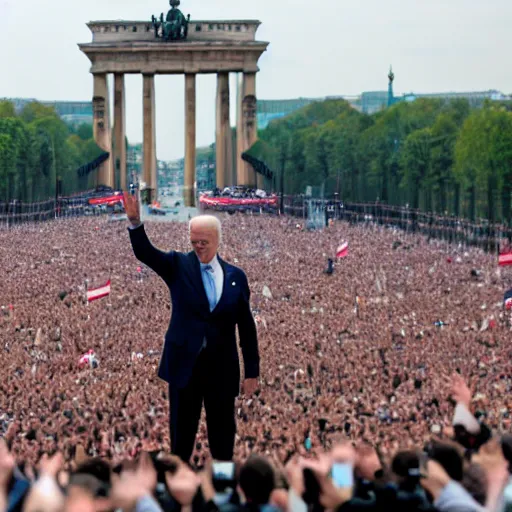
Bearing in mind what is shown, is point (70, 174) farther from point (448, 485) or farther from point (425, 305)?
point (448, 485)

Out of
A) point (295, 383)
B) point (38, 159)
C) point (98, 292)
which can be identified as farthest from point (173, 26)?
point (295, 383)

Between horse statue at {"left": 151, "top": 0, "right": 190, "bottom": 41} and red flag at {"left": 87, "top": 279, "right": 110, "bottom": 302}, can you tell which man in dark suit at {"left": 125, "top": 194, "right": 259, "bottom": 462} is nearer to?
red flag at {"left": 87, "top": 279, "right": 110, "bottom": 302}

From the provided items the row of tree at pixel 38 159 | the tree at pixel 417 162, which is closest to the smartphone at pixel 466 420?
the tree at pixel 417 162

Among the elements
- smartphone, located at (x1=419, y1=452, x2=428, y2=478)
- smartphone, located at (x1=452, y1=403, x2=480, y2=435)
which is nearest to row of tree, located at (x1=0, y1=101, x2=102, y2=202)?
smartphone, located at (x1=452, y1=403, x2=480, y2=435)

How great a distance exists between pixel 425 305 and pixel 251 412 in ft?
45.8

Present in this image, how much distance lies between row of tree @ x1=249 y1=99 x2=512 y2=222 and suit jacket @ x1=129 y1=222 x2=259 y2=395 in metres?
47.0

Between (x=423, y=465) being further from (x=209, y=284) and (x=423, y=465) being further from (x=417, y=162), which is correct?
(x=417, y=162)

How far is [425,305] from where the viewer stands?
99.3ft

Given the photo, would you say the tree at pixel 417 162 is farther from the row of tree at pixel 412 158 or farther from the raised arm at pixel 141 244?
the raised arm at pixel 141 244

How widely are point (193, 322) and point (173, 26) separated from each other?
319 ft

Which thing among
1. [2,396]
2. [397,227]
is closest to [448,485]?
[2,396]

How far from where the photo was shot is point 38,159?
301 ft

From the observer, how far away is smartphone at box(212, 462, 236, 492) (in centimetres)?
750

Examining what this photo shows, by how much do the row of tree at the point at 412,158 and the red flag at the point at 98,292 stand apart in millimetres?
27627
